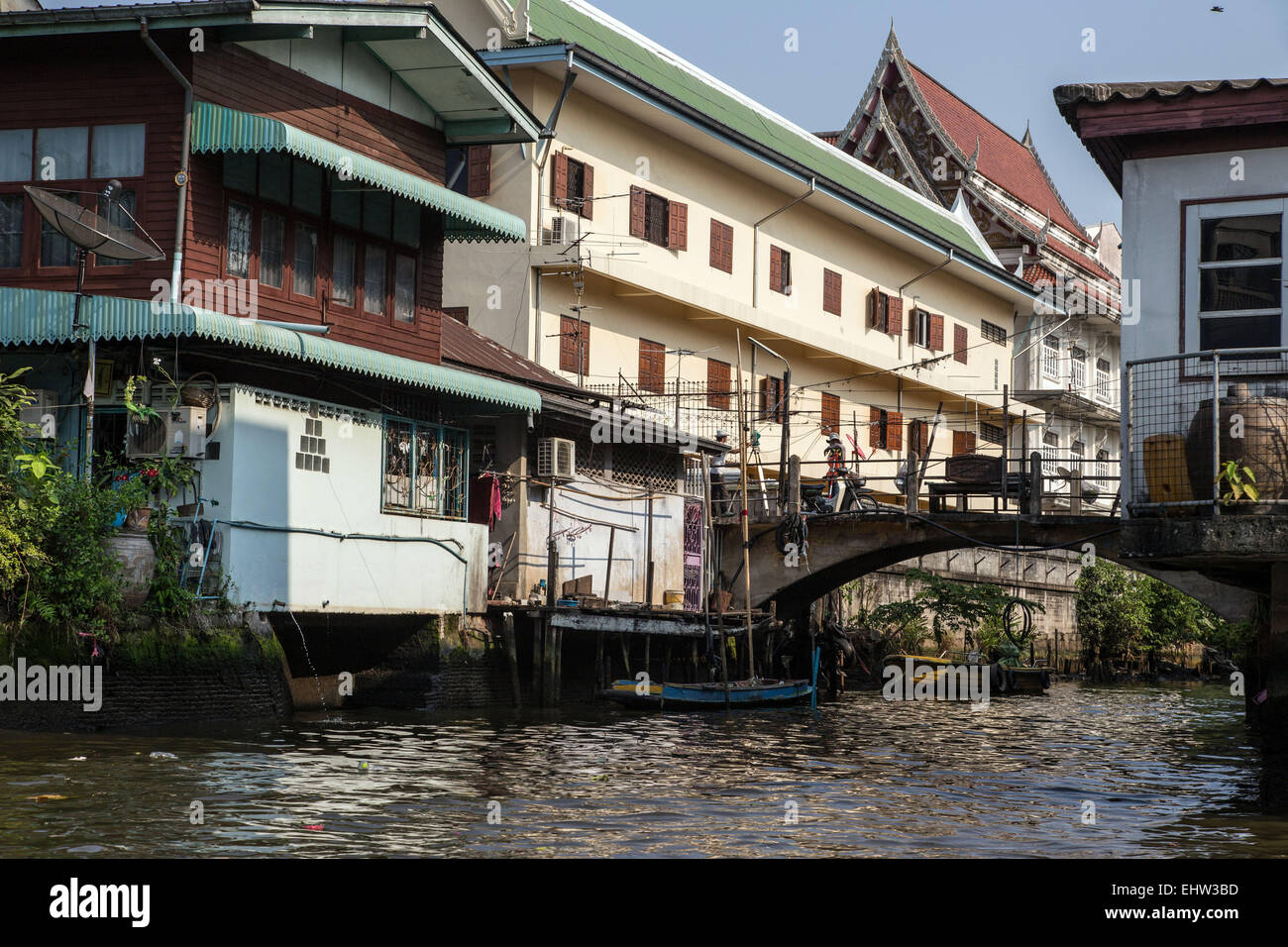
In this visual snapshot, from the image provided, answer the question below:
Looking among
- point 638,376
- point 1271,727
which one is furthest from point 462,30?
point 1271,727

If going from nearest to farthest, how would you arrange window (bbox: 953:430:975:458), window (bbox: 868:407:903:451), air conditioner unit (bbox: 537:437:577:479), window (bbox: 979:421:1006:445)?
air conditioner unit (bbox: 537:437:577:479) < window (bbox: 868:407:903:451) < window (bbox: 953:430:975:458) < window (bbox: 979:421:1006:445)

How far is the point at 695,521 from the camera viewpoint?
3136 centimetres

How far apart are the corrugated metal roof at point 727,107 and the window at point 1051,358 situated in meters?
4.37

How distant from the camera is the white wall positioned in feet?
64.7

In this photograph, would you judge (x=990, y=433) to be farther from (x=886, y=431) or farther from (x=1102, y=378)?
(x=1102, y=378)

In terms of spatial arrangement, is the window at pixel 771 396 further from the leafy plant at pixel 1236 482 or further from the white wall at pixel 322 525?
the leafy plant at pixel 1236 482

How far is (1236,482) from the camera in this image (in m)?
14.2

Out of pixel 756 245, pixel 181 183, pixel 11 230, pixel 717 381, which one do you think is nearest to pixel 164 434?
pixel 181 183

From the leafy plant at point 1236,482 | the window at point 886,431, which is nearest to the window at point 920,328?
the window at point 886,431

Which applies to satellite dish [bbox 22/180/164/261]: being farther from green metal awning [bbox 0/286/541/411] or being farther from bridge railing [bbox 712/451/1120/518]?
bridge railing [bbox 712/451/1120/518]

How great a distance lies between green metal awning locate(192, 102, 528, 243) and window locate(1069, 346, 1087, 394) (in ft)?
107

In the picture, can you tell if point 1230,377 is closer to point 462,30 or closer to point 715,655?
point 715,655

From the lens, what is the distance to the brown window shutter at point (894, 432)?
42.0 m

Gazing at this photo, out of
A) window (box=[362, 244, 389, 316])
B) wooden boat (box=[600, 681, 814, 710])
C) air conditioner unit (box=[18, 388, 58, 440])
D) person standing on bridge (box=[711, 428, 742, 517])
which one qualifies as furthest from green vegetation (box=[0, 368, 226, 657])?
person standing on bridge (box=[711, 428, 742, 517])
